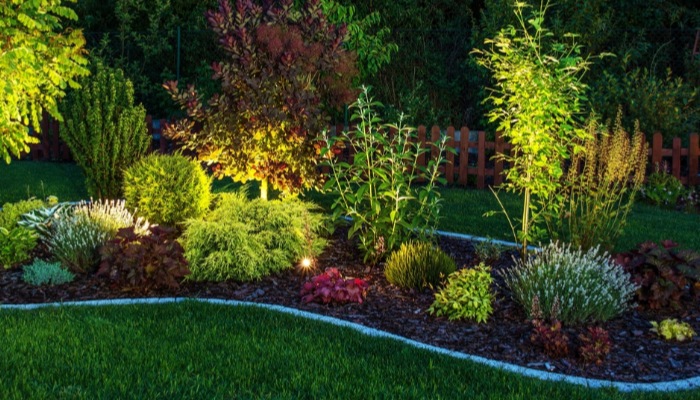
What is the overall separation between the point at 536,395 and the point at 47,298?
3.56 metres

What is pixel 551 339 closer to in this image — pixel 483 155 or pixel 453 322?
pixel 453 322

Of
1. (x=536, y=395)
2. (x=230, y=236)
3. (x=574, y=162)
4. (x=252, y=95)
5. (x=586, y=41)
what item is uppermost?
(x=586, y=41)

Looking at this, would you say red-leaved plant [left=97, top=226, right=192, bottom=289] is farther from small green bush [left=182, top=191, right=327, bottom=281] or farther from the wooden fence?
the wooden fence

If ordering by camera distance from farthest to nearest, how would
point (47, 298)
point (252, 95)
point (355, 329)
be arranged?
point (252, 95) → point (47, 298) → point (355, 329)

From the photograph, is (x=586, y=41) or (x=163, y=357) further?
(x=586, y=41)

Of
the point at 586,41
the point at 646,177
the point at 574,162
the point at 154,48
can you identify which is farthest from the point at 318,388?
the point at 154,48

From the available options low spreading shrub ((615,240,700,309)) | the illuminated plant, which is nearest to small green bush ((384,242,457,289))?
the illuminated plant

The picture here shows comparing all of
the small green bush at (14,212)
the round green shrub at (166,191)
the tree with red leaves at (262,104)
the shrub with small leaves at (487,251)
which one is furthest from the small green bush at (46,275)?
the shrub with small leaves at (487,251)

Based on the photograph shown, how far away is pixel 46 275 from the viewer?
562cm

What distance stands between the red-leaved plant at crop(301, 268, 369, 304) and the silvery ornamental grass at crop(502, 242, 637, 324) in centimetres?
107

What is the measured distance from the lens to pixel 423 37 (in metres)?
14.1

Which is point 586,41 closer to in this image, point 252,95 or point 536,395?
point 252,95

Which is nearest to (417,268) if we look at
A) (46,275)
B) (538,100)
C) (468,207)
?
(538,100)

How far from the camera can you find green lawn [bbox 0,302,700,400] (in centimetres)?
363
